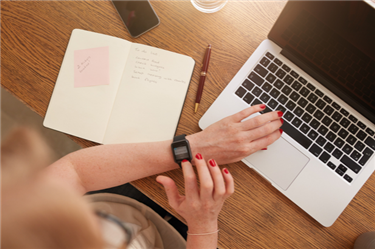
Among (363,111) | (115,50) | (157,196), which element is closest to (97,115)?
(115,50)

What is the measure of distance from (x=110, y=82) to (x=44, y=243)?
0.52m

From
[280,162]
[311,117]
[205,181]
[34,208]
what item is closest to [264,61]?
[311,117]

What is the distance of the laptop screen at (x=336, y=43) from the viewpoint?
0.54 meters

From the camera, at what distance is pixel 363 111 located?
2.23ft

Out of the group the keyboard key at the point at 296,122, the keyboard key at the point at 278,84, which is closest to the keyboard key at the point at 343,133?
the keyboard key at the point at 296,122

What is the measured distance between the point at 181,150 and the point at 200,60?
1.09 feet

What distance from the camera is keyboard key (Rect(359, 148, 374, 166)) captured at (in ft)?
2.26

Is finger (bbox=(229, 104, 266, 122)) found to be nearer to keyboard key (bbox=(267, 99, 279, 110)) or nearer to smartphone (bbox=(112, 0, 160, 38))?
keyboard key (bbox=(267, 99, 279, 110))

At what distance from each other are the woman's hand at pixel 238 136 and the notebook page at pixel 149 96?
120 mm

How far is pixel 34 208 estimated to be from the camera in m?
0.43

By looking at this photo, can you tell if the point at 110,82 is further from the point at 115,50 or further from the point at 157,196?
the point at 157,196

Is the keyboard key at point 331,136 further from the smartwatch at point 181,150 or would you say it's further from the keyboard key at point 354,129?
the smartwatch at point 181,150

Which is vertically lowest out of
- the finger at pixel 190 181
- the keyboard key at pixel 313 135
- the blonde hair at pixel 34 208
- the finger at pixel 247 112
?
the blonde hair at pixel 34 208

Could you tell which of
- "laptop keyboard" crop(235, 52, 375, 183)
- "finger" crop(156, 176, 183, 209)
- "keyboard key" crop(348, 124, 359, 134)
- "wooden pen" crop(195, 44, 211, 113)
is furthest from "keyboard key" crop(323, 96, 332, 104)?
"finger" crop(156, 176, 183, 209)
